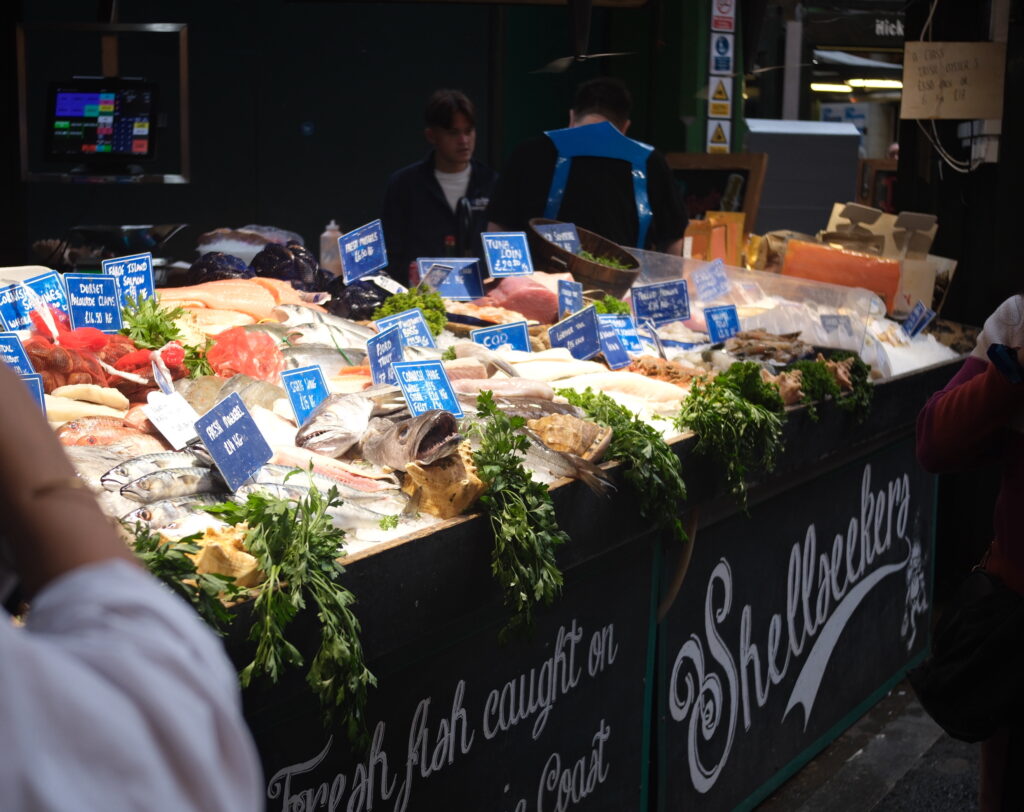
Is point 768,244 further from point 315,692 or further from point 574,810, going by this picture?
point 315,692

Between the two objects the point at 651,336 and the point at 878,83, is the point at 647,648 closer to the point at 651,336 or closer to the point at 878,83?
the point at 651,336

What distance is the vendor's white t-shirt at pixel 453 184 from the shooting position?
7145 mm

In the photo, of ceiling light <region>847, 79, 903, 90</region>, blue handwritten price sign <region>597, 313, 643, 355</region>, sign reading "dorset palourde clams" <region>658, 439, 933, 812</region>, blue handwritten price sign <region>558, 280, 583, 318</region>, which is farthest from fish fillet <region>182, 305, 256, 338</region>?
ceiling light <region>847, 79, 903, 90</region>

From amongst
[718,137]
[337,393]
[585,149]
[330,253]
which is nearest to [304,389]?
[337,393]

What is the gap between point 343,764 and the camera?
2.37 metres

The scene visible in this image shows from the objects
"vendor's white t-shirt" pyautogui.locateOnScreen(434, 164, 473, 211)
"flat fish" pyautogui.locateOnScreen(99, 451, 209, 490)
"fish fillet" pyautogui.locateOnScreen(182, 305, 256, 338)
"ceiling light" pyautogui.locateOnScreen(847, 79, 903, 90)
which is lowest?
"flat fish" pyautogui.locateOnScreen(99, 451, 209, 490)

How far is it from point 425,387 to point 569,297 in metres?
1.81

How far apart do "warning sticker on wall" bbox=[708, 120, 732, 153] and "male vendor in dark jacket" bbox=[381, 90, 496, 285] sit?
3967mm

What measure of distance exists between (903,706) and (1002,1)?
11.0 ft

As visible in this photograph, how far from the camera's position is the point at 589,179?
20.5ft

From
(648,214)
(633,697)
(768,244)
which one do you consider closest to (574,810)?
(633,697)

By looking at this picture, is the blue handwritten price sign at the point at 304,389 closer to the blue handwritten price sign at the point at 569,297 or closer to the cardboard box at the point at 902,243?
the blue handwritten price sign at the point at 569,297

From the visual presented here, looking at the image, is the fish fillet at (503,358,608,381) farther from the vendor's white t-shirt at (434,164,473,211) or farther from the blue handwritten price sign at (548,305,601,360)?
the vendor's white t-shirt at (434,164,473,211)

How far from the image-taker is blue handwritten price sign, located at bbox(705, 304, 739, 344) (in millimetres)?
4895
